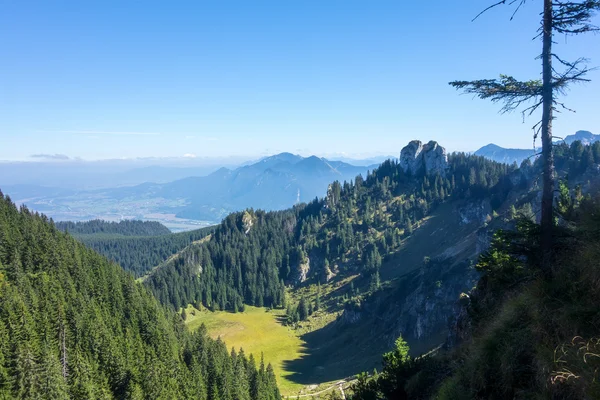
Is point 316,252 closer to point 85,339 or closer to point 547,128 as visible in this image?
point 85,339

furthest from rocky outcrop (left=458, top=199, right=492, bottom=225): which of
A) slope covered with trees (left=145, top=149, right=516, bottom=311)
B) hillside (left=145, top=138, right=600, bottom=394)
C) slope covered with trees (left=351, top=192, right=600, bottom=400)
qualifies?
slope covered with trees (left=351, top=192, right=600, bottom=400)

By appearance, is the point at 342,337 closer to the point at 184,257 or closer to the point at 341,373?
the point at 341,373

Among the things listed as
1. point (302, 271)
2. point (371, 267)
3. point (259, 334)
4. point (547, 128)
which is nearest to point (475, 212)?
point (371, 267)

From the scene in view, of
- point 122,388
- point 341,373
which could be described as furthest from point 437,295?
point 122,388

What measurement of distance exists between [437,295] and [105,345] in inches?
3213

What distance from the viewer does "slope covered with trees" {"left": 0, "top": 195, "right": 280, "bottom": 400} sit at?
39094 mm

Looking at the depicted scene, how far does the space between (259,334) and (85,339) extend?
82961mm

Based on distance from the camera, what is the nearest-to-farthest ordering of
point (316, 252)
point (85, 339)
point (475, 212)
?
point (85, 339), point (475, 212), point (316, 252)

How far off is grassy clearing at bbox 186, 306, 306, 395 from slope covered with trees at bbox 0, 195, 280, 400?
3256 cm

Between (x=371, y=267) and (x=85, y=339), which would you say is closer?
(x=85, y=339)

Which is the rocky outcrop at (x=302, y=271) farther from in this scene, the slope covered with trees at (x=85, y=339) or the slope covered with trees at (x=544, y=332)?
the slope covered with trees at (x=544, y=332)

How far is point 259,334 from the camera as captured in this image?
123938 mm

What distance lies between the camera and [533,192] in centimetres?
11831

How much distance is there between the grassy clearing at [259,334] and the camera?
102 m
